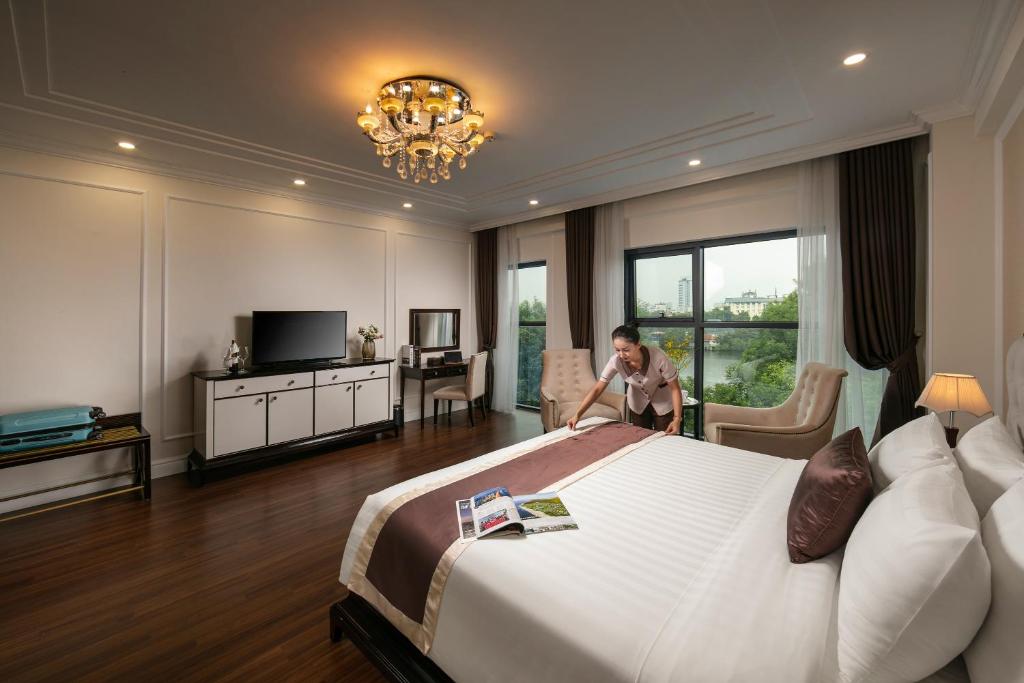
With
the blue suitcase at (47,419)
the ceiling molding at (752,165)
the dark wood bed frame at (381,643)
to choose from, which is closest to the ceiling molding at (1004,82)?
the ceiling molding at (752,165)

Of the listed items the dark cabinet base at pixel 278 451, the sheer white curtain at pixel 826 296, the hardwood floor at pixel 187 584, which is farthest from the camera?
the dark cabinet base at pixel 278 451

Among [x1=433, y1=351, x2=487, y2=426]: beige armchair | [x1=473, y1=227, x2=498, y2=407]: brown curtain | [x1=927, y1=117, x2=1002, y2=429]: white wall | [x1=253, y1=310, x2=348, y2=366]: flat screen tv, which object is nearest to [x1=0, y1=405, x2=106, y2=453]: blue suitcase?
[x1=253, y1=310, x2=348, y2=366]: flat screen tv

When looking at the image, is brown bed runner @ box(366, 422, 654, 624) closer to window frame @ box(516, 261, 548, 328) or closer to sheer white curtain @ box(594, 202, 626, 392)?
sheer white curtain @ box(594, 202, 626, 392)

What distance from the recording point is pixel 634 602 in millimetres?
1144

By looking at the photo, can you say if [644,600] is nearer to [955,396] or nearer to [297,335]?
[955,396]

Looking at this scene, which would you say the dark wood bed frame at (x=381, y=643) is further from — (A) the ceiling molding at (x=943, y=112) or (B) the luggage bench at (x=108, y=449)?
(A) the ceiling molding at (x=943, y=112)

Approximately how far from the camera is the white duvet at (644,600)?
98 cm

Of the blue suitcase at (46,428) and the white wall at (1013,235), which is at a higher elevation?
the white wall at (1013,235)

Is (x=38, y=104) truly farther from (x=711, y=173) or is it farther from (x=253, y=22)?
(x=711, y=173)

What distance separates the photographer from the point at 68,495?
3273mm

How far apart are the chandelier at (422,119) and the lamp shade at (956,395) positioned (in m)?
2.90

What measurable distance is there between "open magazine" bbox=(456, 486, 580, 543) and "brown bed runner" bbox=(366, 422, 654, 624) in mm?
55

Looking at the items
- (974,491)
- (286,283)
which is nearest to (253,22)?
(286,283)

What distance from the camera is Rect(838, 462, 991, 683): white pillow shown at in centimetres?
84
